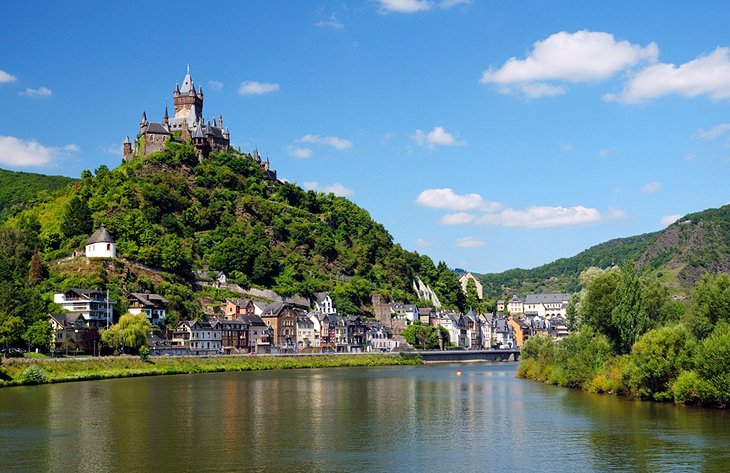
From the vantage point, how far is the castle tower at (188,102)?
504 feet

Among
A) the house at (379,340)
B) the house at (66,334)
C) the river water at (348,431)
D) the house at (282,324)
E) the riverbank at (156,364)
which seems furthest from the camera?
the house at (379,340)

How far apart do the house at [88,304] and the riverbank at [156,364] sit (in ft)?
32.5

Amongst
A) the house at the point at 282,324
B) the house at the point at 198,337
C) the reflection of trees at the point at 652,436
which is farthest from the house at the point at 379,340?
the reflection of trees at the point at 652,436

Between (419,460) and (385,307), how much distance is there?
102 meters

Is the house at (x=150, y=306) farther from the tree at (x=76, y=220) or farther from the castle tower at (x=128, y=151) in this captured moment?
the castle tower at (x=128, y=151)

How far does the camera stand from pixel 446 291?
16775cm

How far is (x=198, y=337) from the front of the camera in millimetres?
99688

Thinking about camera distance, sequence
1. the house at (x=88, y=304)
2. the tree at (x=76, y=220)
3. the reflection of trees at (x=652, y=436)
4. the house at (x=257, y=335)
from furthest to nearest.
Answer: the tree at (x=76, y=220), the house at (x=257, y=335), the house at (x=88, y=304), the reflection of trees at (x=652, y=436)

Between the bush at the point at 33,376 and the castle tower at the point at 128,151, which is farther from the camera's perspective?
the castle tower at the point at 128,151

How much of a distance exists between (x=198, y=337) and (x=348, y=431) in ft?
203

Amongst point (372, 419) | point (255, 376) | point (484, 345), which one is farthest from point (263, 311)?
point (372, 419)

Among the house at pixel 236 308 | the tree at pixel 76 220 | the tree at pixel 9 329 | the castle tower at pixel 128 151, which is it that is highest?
the castle tower at pixel 128 151

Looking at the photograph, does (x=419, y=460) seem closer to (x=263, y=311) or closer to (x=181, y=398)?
(x=181, y=398)

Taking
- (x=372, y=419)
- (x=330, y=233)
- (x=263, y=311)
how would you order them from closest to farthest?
(x=372, y=419) → (x=263, y=311) → (x=330, y=233)
